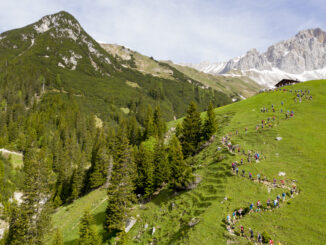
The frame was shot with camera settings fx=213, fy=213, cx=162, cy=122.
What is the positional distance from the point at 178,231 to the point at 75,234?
26.1 metres

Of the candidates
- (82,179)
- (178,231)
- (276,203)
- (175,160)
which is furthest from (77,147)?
(276,203)

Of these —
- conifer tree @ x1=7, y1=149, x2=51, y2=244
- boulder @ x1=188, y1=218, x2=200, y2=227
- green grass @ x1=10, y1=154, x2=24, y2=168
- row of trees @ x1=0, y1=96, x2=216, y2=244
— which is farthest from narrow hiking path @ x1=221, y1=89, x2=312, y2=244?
green grass @ x1=10, y1=154, x2=24, y2=168

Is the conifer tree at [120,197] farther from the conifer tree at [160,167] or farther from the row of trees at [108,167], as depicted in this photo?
the conifer tree at [160,167]

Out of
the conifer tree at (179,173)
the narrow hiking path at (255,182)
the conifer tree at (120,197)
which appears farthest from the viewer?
the conifer tree at (179,173)

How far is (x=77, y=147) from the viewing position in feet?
426

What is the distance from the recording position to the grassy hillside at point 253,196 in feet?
93.9

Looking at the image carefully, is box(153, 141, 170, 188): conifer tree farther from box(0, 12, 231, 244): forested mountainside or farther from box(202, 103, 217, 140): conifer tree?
box(202, 103, 217, 140): conifer tree

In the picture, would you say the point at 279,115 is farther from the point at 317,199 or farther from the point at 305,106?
the point at 317,199

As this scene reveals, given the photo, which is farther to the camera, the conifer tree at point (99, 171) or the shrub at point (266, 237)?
the conifer tree at point (99, 171)

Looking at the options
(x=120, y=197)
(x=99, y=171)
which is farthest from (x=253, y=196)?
(x=99, y=171)

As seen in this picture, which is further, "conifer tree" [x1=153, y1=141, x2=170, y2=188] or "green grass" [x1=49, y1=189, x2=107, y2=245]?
"conifer tree" [x1=153, y1=141, x2=170, y2=188]

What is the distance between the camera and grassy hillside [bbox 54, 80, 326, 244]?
1127 inches

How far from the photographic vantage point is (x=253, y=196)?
113 ft

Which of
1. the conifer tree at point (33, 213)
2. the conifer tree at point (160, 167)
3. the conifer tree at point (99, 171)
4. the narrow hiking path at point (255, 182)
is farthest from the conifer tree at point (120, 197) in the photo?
the conifer tree at point (99, 171)
